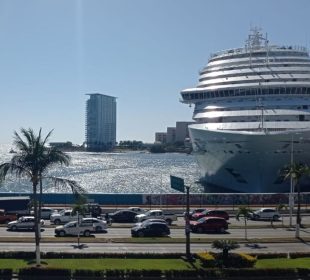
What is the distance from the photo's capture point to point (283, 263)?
86.7 ft

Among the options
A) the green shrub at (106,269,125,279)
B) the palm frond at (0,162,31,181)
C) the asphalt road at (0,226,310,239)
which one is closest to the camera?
the green shrub at (106,269,125,279)

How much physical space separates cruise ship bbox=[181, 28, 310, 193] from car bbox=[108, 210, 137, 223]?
2001 centimetres

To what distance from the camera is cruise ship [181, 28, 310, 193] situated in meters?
61.5

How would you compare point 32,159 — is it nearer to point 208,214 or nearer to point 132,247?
point 132,247

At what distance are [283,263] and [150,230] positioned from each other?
38.9 feet

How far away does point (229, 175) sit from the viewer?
226ft

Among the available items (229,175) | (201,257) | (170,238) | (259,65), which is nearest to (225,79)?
(259,65)

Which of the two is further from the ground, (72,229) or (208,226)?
(72,229)

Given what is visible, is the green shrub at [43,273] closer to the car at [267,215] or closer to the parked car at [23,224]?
the parked car at [23,224]

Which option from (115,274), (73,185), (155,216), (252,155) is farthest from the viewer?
(252,155)

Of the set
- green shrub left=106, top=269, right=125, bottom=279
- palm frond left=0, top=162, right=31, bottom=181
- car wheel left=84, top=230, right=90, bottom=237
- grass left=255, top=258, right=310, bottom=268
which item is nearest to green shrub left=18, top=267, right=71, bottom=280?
green shrub left=106, top=269, right=125, bottom=279

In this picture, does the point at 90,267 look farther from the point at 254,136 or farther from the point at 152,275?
the point at 254,136

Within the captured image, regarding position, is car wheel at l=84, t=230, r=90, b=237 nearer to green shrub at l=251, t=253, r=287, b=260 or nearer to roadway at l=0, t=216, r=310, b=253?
roadway at l=0, t=216, r=310, b=253

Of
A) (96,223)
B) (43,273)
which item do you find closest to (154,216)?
(96,223)
